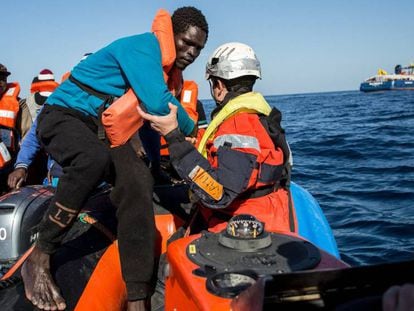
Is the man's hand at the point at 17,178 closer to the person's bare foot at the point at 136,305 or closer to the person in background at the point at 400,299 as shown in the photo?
the person's bare foot at the point at 136,305

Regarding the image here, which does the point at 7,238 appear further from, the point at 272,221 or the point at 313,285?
the point at 313,285

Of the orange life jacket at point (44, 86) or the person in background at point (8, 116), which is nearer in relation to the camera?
the person in background at point (8, 116)

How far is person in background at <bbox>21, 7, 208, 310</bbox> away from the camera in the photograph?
7.97ft

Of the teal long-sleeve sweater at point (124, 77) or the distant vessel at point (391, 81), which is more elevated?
the teal long-sleeve sweater at point (124, 77)

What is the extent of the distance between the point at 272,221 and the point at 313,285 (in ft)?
4.34

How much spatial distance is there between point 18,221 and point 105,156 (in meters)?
1.27

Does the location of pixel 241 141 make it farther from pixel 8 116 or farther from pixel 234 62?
pixel 8 116

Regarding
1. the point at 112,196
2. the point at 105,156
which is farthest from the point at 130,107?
the point at 112,196

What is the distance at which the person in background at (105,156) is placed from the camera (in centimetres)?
Result: 243

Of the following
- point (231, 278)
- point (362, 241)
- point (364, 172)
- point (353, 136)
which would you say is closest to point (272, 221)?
point (231, 278)

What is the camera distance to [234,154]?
2547mm

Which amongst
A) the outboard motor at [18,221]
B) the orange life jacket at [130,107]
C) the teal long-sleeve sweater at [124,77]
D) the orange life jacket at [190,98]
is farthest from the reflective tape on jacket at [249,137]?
the orange life jacket at [190,98]

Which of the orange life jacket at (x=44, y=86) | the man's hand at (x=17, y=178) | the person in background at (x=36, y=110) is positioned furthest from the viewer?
the orange life jacket at (x=44, y=86)

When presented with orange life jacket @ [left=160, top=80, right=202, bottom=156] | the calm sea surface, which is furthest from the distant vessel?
orange life jacket @ [left=160, top=80, right=202, bottom=156]
